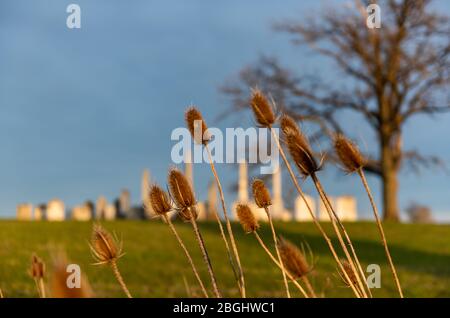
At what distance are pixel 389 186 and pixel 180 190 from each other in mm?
26182

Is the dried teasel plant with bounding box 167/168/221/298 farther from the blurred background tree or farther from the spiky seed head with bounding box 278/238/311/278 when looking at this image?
the blurred background tree

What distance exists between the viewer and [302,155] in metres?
2.21

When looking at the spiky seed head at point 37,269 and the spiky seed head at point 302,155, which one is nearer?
the spiky seed head at point 302,155

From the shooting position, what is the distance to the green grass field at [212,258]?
11.1m

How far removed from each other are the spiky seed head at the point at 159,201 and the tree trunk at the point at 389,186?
25.8 m

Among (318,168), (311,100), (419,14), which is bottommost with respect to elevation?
(318,168)

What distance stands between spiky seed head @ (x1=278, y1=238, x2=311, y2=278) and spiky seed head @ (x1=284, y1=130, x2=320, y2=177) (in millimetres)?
317

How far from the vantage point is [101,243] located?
2.13 m

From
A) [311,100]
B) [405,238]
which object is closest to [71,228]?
[405,238]

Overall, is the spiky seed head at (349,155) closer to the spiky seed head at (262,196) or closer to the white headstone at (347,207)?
the spiky seed head at (262,196)

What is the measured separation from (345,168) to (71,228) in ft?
62.3

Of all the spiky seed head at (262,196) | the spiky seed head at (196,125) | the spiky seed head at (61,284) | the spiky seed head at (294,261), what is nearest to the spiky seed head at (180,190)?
the spiky seed head at (196,125)

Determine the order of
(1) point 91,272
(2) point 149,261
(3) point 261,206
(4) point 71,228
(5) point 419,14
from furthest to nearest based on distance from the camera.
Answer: (5) point 419,14 → (4) point 71,228 → (2) point 149,261 → (1) point 91,272 → (3) point 261,206

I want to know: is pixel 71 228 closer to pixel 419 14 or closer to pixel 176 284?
pixel 176 284
